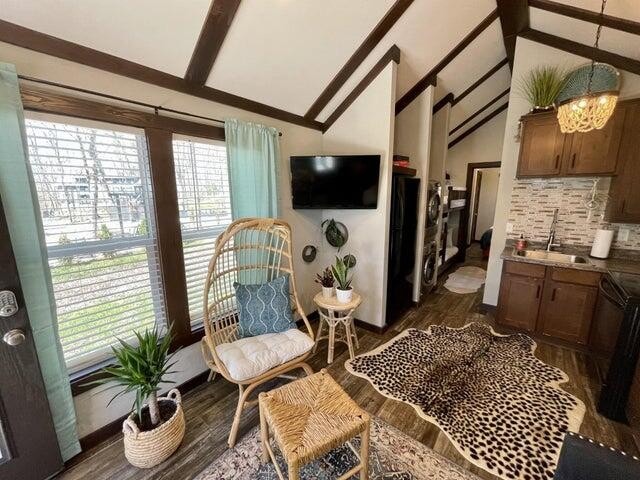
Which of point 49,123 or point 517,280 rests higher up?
point 49,123

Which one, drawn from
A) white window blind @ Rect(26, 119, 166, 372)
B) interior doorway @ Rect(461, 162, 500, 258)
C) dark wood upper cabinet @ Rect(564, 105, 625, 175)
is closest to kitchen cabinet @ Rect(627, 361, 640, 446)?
dark wood upper cabinet @ Rect(564, 105, 625, 175)

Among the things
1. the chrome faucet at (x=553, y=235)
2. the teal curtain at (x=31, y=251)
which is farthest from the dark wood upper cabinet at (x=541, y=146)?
the teal curtain at (x=31, y=251)

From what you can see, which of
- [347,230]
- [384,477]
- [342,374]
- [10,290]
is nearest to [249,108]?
[347,230]

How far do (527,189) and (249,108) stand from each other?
10.5ft

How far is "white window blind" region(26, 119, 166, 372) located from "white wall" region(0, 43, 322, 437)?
0.76ft

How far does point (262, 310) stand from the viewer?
205cm

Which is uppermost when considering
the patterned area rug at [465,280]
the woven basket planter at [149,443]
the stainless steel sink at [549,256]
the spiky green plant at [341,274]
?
the stainless steel sink at [549,256]

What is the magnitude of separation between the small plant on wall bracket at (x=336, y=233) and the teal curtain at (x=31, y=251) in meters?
2.25

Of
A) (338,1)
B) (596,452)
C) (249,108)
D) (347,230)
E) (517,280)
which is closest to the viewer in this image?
(596,452)

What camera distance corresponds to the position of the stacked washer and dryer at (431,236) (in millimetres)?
3623

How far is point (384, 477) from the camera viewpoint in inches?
57.2

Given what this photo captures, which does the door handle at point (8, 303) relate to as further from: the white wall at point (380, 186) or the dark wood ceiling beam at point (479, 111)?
the dark wood ceiling beam at point (479, 111)

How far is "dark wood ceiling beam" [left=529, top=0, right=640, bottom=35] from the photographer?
2.06m

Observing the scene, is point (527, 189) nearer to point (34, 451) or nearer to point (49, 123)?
point (49, 123)
